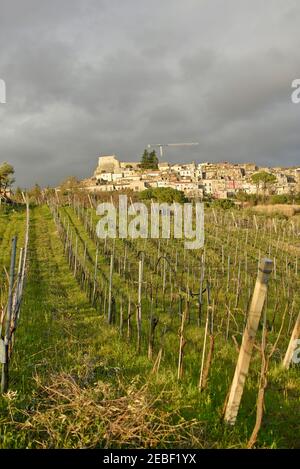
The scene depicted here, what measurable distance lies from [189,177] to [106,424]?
10596 centimetres

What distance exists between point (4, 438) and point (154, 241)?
726 inches

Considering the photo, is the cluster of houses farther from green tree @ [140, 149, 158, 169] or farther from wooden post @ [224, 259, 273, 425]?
wooden post @ [224, 259, 273, 425]

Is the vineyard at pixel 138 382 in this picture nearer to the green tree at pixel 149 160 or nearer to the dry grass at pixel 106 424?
the dry grass at pixel 106 424

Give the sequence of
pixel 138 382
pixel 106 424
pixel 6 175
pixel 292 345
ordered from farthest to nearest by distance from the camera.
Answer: pixel 6 175
pixel 292 345
pixel 138 382
pixel 106 424

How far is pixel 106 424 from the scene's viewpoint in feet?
10.3

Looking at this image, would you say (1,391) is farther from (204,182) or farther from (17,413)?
(204,182)

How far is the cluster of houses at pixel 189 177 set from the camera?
8375 centimetres

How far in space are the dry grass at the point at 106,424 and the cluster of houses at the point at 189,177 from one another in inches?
2984

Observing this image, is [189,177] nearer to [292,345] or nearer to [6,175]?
[6,175]

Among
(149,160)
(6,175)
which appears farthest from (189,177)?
(6,175)

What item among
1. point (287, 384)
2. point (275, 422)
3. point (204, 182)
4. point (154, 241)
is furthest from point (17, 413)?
point (204, 182)

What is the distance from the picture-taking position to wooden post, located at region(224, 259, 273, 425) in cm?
301

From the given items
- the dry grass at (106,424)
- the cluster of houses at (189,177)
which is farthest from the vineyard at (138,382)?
the cluster of houses at (189,177)
